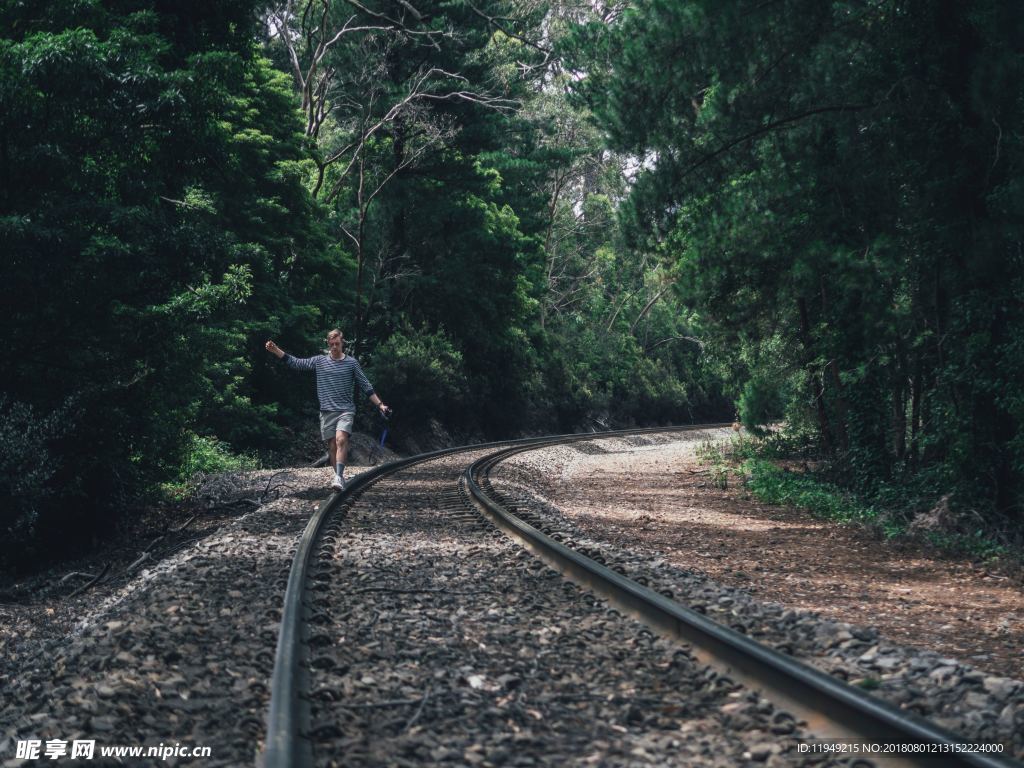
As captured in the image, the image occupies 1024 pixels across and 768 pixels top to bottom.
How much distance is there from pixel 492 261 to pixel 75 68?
76.0 feet

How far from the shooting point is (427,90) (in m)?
29.1

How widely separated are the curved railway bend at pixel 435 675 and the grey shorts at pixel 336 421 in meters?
3.93

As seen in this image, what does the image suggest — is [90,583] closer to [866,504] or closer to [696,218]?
[696,218]

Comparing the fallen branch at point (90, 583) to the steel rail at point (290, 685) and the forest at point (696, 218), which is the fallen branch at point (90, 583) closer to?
the forest at point (696, 218)

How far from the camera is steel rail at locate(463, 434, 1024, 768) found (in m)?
2.97

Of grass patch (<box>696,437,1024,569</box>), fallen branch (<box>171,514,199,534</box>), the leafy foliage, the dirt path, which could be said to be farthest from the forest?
the dirt path

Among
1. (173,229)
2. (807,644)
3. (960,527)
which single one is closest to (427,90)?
(173,229)

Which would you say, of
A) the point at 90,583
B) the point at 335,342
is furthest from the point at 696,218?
the point at 90,583

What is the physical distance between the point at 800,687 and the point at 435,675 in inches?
65.5

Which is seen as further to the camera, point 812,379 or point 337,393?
point 812,379

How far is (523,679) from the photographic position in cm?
412

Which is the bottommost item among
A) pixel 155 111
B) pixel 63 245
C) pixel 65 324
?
pixel 65 324

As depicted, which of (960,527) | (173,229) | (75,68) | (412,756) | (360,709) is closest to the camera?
(412,756)

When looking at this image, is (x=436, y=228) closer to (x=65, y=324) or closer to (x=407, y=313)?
(x=407, y=313)
